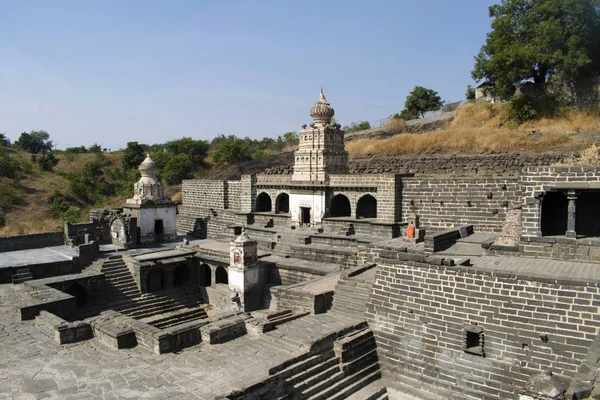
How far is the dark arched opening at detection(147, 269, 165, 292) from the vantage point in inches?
693

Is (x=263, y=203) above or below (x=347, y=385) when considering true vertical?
above

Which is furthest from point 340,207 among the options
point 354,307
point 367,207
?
point 354,307

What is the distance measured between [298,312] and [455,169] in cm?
1532

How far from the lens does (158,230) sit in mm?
22234

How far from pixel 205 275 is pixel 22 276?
6741mm

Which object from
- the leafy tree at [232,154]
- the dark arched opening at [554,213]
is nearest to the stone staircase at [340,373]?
the dark arched opening at [554,213]

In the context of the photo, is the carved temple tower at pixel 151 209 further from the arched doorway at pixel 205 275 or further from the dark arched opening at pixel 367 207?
the dark arched opening at pixel 367 207

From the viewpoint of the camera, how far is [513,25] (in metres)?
27.4

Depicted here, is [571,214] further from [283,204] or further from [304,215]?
[283,204]

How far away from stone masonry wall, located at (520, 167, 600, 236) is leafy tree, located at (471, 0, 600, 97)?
54.8ft

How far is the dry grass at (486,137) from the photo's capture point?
2381 centimetres

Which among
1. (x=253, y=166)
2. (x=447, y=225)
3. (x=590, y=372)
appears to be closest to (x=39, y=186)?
(x=253, y=166)

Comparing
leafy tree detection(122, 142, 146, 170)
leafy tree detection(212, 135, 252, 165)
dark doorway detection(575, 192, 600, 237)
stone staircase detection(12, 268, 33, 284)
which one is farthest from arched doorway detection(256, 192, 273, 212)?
leafy tree detection(122, 142, 146, 170)

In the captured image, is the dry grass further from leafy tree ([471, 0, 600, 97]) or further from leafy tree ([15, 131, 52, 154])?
leafy tree ([15, 131, 52, 154])
